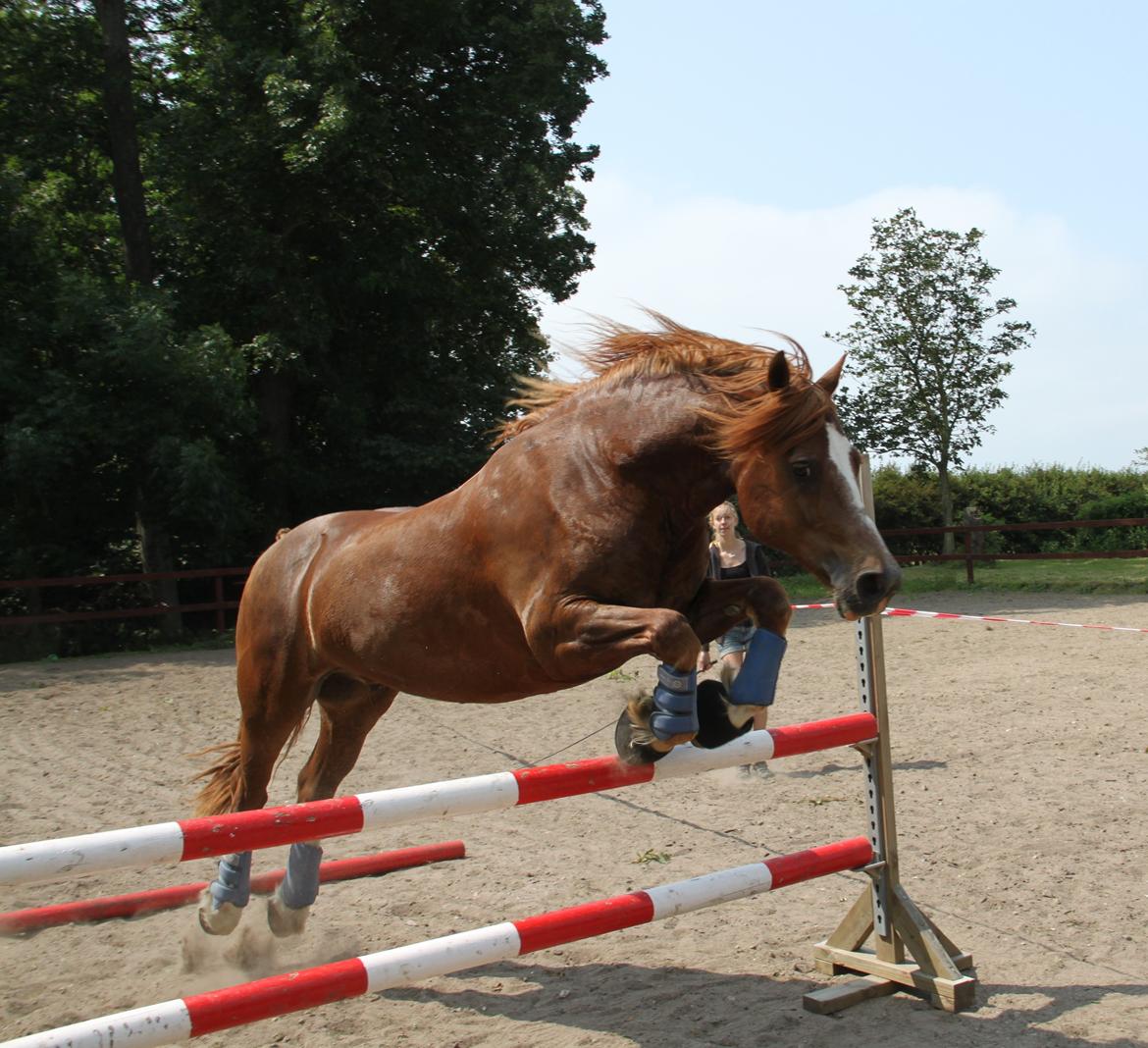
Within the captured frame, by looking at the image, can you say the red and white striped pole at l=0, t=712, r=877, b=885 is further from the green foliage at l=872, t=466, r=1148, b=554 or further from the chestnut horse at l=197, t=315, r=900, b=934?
the green foliage at l=872, t=466, r=1148, b=554

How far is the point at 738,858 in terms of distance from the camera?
553cm

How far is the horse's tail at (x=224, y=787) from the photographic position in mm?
4844

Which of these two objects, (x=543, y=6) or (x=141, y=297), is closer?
(x=141, y=297)

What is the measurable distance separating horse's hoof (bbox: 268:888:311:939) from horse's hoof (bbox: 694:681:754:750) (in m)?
2.18

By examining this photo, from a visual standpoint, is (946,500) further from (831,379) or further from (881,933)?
(831,379)

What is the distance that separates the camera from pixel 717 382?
3527mm

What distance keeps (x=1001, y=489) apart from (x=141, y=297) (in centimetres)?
2384

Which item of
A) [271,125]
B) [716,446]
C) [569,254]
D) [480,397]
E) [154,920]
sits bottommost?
[154,920]

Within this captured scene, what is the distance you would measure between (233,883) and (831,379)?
3100 millimetres

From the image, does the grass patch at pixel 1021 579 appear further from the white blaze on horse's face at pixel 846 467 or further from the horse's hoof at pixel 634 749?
the horse's hoof at pixel 634 749

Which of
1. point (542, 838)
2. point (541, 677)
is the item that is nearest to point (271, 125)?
point (542, 838)

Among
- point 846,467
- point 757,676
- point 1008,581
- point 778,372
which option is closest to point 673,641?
point 757,676

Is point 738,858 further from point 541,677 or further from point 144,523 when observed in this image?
point 144,523

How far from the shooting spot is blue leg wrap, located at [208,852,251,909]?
4488 millimetres
